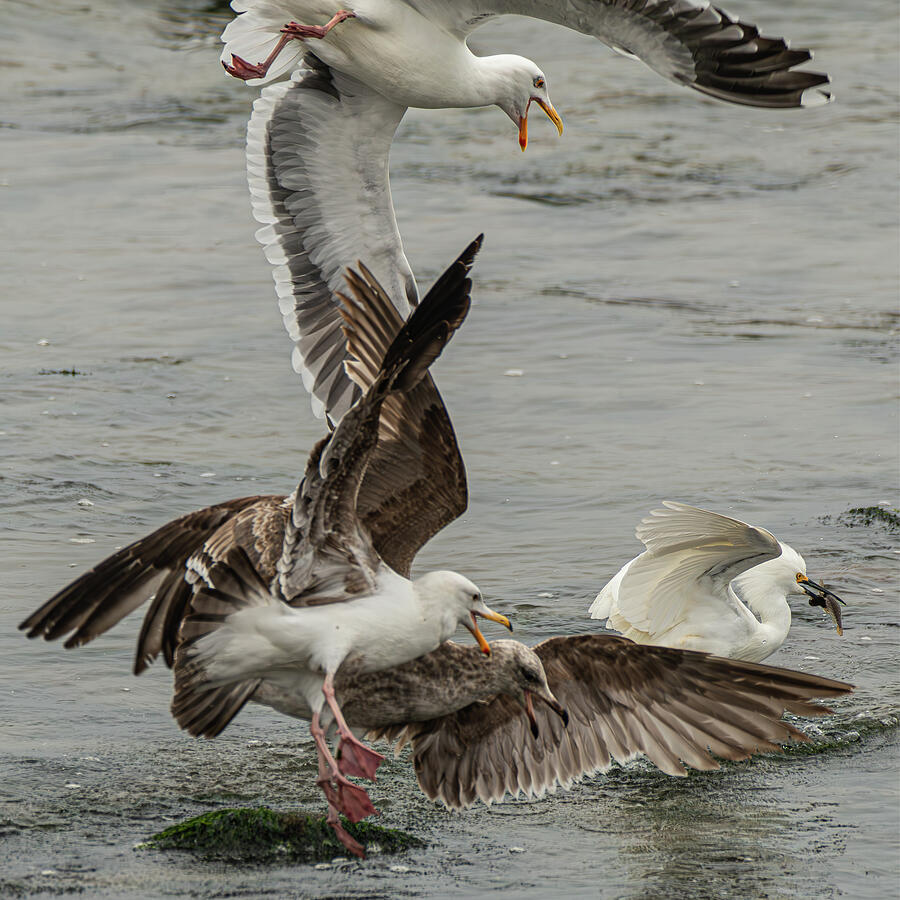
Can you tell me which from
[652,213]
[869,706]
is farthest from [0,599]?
[652,213]

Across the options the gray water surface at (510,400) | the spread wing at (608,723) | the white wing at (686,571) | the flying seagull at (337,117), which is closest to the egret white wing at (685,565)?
the white wing at (686,571)

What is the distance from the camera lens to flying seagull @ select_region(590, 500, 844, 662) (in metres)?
6.43

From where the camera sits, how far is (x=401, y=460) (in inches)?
216

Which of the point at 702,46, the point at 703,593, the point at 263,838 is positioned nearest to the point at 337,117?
the point at 702,46

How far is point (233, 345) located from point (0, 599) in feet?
13.8

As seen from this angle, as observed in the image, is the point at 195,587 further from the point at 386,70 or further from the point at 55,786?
the point at 386,70

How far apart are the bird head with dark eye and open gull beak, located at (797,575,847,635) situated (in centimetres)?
214

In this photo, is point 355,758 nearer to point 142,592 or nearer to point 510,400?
point 142,592

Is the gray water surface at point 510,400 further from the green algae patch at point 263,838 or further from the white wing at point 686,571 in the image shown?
the white wing at point 686,571

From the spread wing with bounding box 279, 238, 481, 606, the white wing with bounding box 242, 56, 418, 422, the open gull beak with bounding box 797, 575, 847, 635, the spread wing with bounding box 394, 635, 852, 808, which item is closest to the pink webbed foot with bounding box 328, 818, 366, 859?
the spread wing with bounding box 394, 635, 852, 808

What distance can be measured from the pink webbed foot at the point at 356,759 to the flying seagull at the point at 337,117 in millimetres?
2324

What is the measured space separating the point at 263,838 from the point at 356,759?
1.25 feet

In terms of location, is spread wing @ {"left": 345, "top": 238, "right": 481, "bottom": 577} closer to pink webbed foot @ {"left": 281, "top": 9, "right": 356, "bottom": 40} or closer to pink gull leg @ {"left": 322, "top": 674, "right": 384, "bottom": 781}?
pink gull leg @ {"left": 322, "top": 674, "right": 384, "bottom": 781}

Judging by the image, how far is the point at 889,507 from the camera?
8.55 meters
